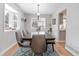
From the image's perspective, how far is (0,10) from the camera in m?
3.67

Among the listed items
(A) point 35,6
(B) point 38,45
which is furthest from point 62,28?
(B) point 38,45

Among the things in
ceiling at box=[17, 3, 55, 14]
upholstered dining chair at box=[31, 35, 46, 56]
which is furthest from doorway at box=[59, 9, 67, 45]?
upholstered dining chair at box=[31, 35, 46, 56]

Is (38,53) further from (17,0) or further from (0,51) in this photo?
(17,0)

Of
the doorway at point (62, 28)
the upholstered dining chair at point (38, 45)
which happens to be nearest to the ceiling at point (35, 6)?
the doorway at point (62, 28)

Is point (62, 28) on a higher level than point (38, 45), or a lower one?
higher

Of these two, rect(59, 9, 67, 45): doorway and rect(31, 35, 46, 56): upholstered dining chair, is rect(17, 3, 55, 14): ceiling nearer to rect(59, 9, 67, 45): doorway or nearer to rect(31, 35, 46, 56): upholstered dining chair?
rect(59, 9, 67, 45): doorway

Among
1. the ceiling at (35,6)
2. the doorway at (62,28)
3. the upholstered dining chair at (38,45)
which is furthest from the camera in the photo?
the doorway at (62,28)

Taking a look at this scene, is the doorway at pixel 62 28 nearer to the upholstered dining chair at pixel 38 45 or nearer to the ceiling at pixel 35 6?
the ceiling at pixel 35 6

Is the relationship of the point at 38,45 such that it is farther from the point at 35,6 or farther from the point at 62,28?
the point at 62,28

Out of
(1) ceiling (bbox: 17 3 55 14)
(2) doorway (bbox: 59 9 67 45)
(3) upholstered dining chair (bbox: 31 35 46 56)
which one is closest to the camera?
(3) upholstered dining chair (bbox: 31 35 46 56)

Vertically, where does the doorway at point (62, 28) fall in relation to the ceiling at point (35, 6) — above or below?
below

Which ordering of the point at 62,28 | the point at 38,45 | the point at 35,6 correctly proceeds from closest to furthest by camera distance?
the point at 38,45
the point at 35,6
the point at 62,28

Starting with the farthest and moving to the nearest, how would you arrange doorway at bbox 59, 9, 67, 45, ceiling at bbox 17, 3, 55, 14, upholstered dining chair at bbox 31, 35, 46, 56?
doorway at bbox 59, 9, 67, 45, ceiling at bbox 17, 3, 55, 14, upholstered dining chair at bbox 31, 35, 46, 56

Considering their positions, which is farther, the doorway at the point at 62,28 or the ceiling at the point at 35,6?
the doorway at the point at 62,28
